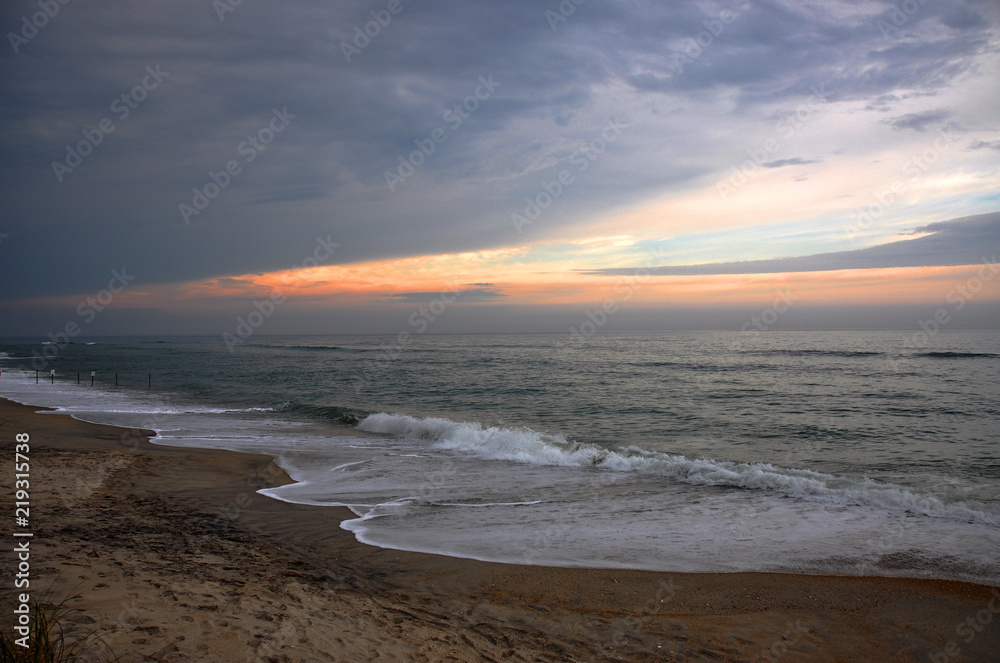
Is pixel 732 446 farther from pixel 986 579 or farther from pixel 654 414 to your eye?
pixel 986 579

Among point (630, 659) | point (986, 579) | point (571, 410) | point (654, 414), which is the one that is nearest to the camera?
point (630, 659)

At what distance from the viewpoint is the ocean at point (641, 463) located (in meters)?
7.62

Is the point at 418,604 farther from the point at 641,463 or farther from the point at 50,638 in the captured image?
the point at 641,463

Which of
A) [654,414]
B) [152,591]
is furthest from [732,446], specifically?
[152,591]

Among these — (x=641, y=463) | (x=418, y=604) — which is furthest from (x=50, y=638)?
(x=641, y=463)

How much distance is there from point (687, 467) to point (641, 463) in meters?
1.17

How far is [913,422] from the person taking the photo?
60.6 ft

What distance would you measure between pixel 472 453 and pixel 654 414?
9.42 metres

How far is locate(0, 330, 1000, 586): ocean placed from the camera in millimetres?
7621

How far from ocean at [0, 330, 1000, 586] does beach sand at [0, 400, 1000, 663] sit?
2.03 feet

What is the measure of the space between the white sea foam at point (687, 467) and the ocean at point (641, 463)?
2.2 inches

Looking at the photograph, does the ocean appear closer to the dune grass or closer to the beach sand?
the beach sand

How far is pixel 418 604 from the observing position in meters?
5.57

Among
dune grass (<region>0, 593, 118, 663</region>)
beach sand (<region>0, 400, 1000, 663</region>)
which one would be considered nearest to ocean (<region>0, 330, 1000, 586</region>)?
beach sand (<region>0, 400, 1000, 663</region>)
